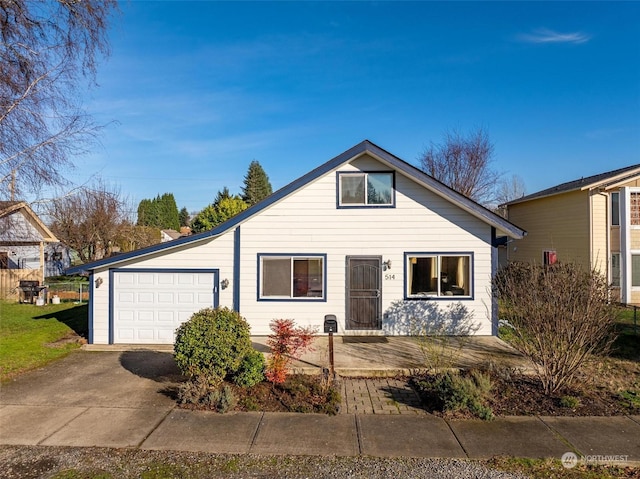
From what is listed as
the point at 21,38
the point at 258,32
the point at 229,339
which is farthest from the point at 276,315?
the point at 258,32

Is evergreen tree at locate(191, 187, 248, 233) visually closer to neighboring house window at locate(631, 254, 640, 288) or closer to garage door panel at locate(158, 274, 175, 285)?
garage door panel at locate(158, 274, 175, 285)

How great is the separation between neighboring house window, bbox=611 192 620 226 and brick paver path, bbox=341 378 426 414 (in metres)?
13.7

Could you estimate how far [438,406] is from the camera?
5.58 meters

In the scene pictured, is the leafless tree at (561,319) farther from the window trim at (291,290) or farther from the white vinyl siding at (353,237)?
the window trim at (291,290)

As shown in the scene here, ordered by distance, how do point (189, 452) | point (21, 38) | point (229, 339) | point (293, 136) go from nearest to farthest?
point (189, 452), point (229, 339), point (21, 38), point (293, 136)

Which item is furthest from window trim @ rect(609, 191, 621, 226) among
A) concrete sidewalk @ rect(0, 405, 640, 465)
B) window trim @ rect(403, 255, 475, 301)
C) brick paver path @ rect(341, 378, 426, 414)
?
brick paver path @ rect(341, 378, 426, 414)

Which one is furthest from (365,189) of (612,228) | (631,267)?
(631,267)

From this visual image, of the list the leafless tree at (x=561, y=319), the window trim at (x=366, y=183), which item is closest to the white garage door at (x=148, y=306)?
the window trim at (x=366, y=183)

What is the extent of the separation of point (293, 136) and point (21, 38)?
17459mm

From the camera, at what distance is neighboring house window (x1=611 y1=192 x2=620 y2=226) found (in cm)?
1484

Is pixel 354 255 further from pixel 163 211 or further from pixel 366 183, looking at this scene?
pixel 163 211

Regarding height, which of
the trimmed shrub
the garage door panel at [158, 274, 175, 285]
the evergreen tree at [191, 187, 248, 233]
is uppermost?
the evergreen tree at [191, 187, 248, 233]

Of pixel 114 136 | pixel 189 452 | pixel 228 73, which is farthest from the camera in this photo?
pixel 228 73

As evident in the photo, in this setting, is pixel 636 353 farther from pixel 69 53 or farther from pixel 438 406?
pixel 69 53
